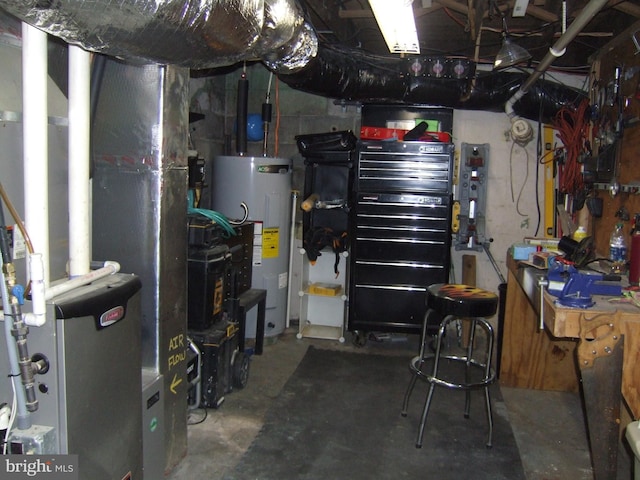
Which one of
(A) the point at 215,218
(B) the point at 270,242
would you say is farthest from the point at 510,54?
(B) the point at 270,242

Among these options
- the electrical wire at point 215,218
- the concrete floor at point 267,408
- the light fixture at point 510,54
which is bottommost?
the concrete floor at point 267,408

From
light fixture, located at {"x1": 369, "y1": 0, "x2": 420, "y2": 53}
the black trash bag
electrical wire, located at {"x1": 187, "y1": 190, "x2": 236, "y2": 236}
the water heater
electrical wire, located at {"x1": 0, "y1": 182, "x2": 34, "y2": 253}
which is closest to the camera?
electrical wire, located at {"x1": 0, "y1": 182, "x2": 34, "y2": 253}

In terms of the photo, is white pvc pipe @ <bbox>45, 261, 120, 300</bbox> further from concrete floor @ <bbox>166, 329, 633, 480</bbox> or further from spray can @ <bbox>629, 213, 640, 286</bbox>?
spray can @ <bbox>629, 213, 640, 286</bbox>

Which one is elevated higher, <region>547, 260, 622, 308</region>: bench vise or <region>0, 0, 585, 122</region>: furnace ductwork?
<region>0, 0, 585, 122</region>: furnace ductwork

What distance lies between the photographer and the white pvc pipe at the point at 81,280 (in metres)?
1.40

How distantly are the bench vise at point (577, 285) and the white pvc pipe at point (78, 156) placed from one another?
5.41ft

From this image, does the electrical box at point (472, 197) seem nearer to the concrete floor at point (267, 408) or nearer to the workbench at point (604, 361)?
the concrete floor at point (267, 408)

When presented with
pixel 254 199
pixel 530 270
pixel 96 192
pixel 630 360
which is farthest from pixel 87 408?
pixel 254 199

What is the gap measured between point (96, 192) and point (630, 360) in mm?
2036

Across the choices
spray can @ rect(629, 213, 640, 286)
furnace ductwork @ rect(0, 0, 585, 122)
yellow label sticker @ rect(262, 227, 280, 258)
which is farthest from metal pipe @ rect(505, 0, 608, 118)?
yellow label sticker @ rect(262, 227, 280, 258)

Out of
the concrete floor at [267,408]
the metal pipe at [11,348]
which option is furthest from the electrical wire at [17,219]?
the concrete floor at [267,408]

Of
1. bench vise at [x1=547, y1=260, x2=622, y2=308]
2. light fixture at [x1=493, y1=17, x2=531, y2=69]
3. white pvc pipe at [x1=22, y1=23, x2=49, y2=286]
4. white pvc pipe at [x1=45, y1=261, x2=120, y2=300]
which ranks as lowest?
bench vise at [x1=547, y1=260, x2=622, y2=308]

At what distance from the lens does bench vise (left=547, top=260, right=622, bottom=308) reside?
197 cm

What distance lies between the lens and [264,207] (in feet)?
12.4
